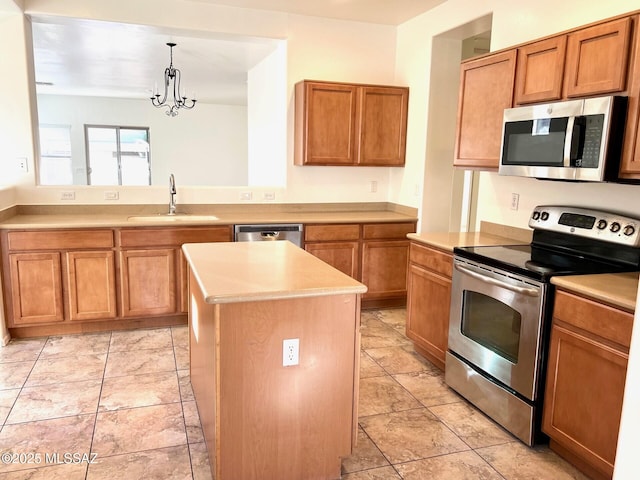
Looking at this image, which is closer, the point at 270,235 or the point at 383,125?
the point at 270,235

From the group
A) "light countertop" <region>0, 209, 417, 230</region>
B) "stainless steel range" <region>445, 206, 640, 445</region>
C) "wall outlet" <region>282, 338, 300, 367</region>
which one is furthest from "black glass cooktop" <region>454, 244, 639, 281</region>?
"light countertop" <region>0, 209, 417, 230</region>

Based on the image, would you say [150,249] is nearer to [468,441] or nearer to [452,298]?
[452,298]

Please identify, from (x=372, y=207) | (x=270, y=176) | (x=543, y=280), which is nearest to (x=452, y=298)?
(x=543, y=280)

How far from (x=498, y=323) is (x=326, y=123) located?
2.43 meters

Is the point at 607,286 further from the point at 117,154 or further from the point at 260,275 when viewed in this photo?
the point at 117,154

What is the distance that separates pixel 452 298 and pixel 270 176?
302 cm

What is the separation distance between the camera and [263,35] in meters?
4.29

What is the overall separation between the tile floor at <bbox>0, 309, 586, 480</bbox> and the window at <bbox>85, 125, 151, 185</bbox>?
688 cm

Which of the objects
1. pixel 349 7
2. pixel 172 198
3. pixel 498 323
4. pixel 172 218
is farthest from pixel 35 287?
pixel 349 7

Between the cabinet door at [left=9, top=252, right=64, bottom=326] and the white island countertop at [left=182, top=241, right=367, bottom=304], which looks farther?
the cabinet door at [left=9, top=252, right=64, bottom=326]

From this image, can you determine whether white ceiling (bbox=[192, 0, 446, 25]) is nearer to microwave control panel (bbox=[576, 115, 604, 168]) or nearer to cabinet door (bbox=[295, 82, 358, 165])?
cabinet door (bbox=[295, 82, 358, 165])

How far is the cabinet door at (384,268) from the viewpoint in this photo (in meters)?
4.40

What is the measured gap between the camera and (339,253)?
4316 millimetres

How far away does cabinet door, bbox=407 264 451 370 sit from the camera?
3117mm
